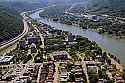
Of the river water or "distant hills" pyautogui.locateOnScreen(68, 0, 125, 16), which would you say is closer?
the river water

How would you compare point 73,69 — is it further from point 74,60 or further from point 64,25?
point 64,25

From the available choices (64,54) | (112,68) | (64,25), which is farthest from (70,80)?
(64,25)

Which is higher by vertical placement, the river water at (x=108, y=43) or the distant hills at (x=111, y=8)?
the river water at (x=108, y=43)

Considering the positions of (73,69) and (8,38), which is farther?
(8,38)

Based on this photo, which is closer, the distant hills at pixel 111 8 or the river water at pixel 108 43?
the river water at pixel 108 43

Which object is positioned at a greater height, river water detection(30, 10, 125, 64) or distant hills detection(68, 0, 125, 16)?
river water detection(30, 10, 125, 64)

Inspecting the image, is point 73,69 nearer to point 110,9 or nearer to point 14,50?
point 14,50

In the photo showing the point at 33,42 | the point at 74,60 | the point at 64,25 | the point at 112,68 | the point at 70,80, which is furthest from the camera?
the point at 64,25

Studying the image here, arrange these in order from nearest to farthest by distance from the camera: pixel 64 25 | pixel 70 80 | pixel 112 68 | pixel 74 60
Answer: pixel 70 80 → pixel 112 68 → pixel 74 60 → pixel 64 25

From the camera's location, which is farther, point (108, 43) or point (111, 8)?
point (111, 8)

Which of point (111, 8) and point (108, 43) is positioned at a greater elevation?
point (108, 43)
